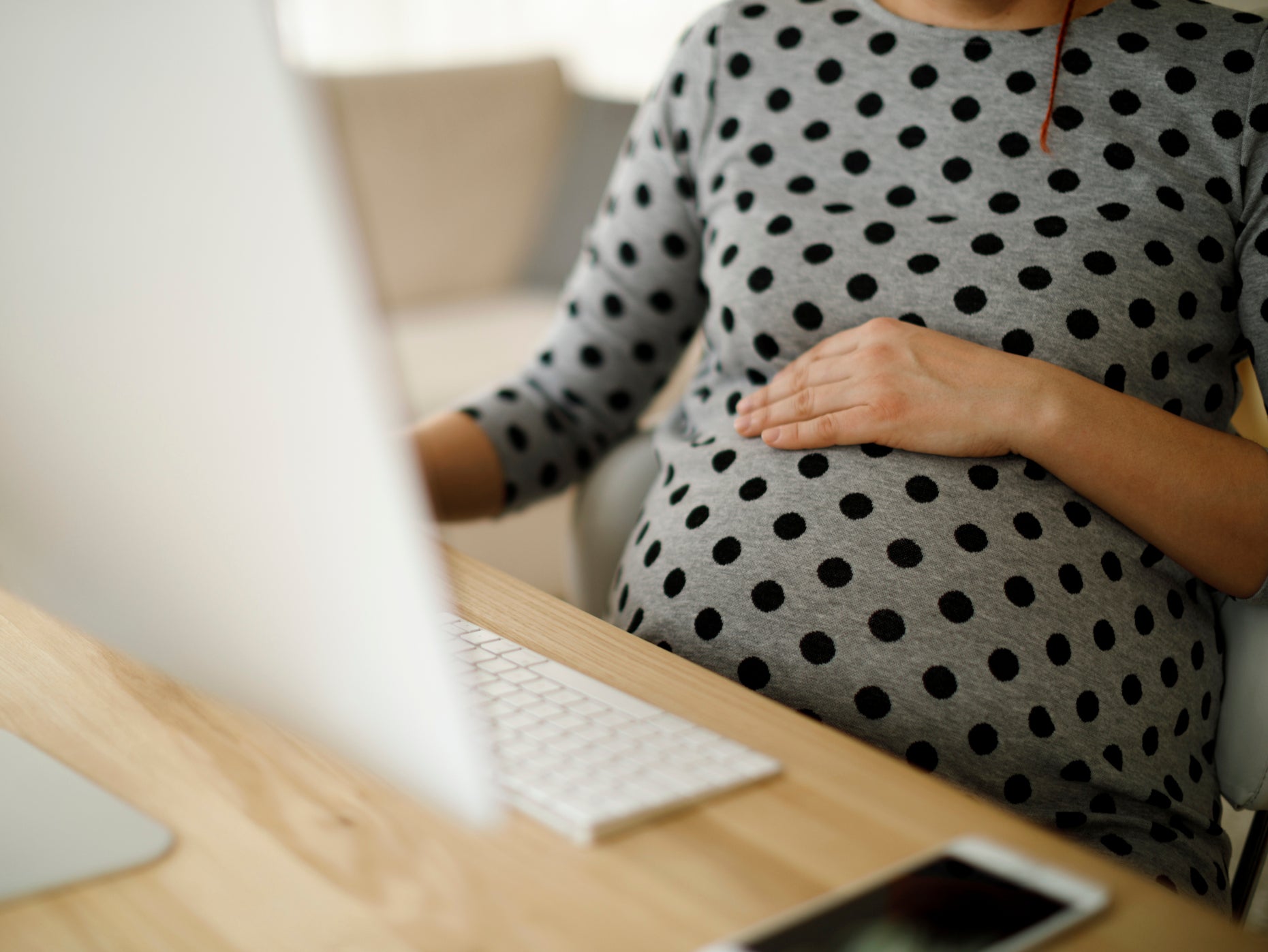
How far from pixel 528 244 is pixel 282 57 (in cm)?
222

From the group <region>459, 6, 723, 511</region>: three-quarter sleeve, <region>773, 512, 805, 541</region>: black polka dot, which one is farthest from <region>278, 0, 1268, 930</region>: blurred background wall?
<region>773, 512, 805, 541</region>: black polka dot

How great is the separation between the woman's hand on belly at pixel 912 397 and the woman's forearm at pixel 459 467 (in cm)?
30

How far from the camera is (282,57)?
273mm

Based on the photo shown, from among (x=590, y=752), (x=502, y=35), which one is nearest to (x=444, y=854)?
(x=590, y=752)

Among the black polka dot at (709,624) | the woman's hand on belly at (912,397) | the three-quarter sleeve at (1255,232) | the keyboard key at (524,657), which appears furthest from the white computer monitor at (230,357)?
the three-quarter sleeve at (1255,232)

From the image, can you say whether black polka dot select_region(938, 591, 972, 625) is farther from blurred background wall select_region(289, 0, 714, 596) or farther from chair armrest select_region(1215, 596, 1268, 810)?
blurred background wall select_region(289, 0, 714, 596)

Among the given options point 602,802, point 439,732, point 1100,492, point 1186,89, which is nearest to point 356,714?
point 439,732

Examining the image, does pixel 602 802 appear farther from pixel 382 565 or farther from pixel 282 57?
pixel 282 57

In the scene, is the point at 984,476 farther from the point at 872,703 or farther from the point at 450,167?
the point at 450,167

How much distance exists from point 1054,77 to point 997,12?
9cm

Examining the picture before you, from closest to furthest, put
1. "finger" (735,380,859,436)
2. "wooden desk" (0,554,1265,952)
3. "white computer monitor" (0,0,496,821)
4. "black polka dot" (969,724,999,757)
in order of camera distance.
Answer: "white computer monitor" (0,0,496,821), "wooden desk" (0,554,1265,952), "black polka dot" (969,724,999,757), "finger" (735,380,859,436)

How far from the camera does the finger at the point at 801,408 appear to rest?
2.54 feet

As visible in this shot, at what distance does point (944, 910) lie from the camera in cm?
38

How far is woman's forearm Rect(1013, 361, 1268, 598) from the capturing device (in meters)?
0.73
